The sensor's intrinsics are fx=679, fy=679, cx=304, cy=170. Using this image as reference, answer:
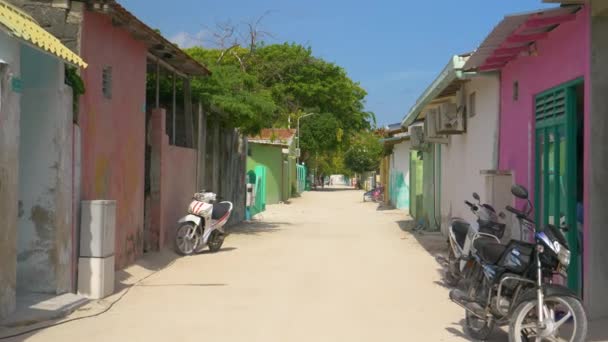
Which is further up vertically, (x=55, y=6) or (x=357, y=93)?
(x=357, y=93)

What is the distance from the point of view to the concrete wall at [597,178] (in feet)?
21.6

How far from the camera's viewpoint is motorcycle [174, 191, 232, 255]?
12.6 meters

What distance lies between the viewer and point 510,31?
25.7 ft

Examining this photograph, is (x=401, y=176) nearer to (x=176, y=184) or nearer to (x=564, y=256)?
(x=176, y=184)

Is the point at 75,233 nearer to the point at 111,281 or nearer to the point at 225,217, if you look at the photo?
the point at 111,281

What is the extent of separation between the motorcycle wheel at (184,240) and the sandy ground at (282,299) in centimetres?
28

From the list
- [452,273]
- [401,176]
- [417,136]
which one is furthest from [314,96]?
[452,273]

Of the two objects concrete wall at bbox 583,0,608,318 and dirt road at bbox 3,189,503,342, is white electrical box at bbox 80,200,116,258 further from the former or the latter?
concrete wall at bbox 583,0,608,318

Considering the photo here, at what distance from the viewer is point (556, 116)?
7.79 m

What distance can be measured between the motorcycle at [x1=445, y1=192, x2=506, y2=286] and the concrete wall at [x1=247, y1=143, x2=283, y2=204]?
73.5ft

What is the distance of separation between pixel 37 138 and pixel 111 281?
2000mm

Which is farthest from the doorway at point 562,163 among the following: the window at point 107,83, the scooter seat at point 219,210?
the scooter seat at point 219,210

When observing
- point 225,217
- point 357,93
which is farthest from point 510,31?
point 357,93

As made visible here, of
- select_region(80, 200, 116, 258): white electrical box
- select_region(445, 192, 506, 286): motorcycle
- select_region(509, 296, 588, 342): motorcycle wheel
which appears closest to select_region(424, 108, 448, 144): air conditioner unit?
select_region(445, 192, 506, 286): motorcycle
